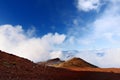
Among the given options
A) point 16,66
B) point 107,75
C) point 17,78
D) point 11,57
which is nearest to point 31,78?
point 17,78

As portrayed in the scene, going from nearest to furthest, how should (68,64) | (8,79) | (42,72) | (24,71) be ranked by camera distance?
1. (8,79)
2. (24,71)
3. (42,72)
4. (68,64)

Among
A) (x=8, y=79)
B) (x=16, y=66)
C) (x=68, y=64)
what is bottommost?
(x=8, y=79)

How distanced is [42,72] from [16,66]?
3.18 m

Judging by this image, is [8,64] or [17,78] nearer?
[17,78]

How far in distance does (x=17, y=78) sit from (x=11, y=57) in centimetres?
958

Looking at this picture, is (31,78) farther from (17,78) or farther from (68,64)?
(68,64)

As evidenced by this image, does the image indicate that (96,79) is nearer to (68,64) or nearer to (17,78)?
(17,78)

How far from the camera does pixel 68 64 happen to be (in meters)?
66.9

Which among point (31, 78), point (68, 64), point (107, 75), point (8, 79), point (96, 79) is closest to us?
point (8, 79)

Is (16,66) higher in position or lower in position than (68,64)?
lower

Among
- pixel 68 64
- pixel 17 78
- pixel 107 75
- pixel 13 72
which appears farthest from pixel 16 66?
pixel 68 64

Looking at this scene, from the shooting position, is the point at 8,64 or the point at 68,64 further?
the point at 68,64

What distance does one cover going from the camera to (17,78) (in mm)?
26875

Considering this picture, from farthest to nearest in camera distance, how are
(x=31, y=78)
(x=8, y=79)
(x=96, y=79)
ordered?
(x=96, y=79) → (x=31, y=78) → (x=8, y=79)
